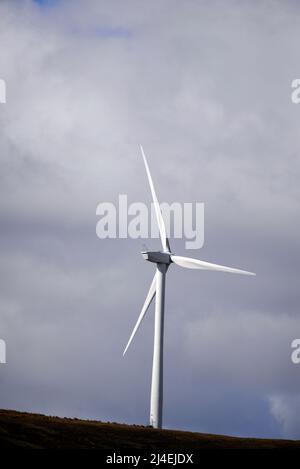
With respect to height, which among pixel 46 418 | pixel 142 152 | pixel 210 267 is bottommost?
pixel 46 418

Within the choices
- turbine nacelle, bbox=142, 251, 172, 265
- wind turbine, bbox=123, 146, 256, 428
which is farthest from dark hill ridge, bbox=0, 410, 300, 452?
turbine nacelle, bbox=142, 251, 172, 265

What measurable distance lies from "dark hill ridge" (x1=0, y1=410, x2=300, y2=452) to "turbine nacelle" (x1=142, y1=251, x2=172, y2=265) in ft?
66.8

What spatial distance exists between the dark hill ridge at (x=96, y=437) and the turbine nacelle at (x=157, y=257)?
20.4 m

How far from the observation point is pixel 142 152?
432ft

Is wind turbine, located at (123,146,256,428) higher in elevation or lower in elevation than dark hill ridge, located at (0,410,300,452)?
higher

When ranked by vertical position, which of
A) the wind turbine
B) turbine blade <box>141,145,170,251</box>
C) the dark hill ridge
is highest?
turbine blade <box>141,145,170,251</box>

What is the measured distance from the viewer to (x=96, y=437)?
115m

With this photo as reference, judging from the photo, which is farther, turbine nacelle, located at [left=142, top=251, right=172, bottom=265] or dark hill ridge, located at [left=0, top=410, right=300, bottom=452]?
turbine nacelle, located at [left=142, top=251, right=172, bottom=265]

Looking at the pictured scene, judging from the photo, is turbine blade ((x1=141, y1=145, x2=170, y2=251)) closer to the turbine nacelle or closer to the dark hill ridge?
the turbine nacelle

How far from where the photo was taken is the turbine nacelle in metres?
136
